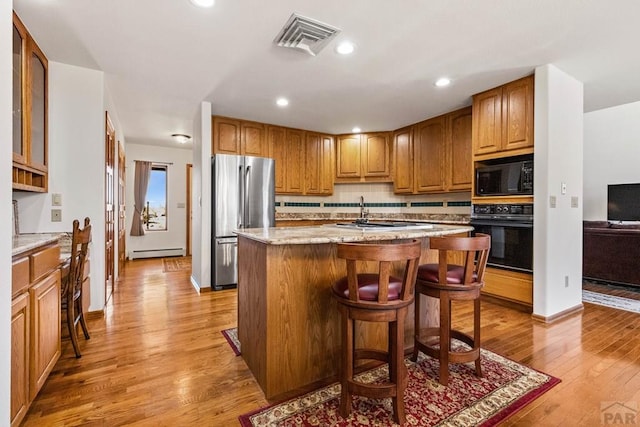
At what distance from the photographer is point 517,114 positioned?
3.07m

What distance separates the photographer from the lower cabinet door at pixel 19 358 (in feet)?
4.45

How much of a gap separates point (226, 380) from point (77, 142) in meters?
2.59

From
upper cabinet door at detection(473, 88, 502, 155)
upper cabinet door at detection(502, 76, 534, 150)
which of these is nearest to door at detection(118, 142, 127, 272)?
upper cabinet door at detection(473, 88, 502, 155)

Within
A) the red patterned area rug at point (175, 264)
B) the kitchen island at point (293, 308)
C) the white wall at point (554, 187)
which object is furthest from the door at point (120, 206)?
the white wall at point (554, 187)

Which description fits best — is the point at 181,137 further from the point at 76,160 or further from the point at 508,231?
the point at 508,231

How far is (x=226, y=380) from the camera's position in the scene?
6.24 feet

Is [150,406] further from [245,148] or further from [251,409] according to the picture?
[245,148]

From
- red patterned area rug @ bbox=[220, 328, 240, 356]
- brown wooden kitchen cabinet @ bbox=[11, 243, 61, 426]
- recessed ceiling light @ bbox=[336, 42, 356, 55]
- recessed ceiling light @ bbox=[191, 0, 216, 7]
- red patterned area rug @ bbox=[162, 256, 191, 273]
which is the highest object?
recessed ceiling light @ bbox=[336, 42, 356, 55]

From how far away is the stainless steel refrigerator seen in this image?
3.94m

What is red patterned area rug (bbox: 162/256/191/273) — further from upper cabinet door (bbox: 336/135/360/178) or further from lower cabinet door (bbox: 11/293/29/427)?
lower cabinet door (bbox: 11/293/29/427)

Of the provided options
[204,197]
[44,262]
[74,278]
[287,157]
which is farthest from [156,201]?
[44,262]

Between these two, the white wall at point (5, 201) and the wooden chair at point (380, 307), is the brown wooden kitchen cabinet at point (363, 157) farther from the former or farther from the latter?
the white wall at point (5, 201)

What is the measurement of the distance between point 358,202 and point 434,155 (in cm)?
171

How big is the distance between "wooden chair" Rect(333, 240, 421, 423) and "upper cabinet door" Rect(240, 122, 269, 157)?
3.49 m
